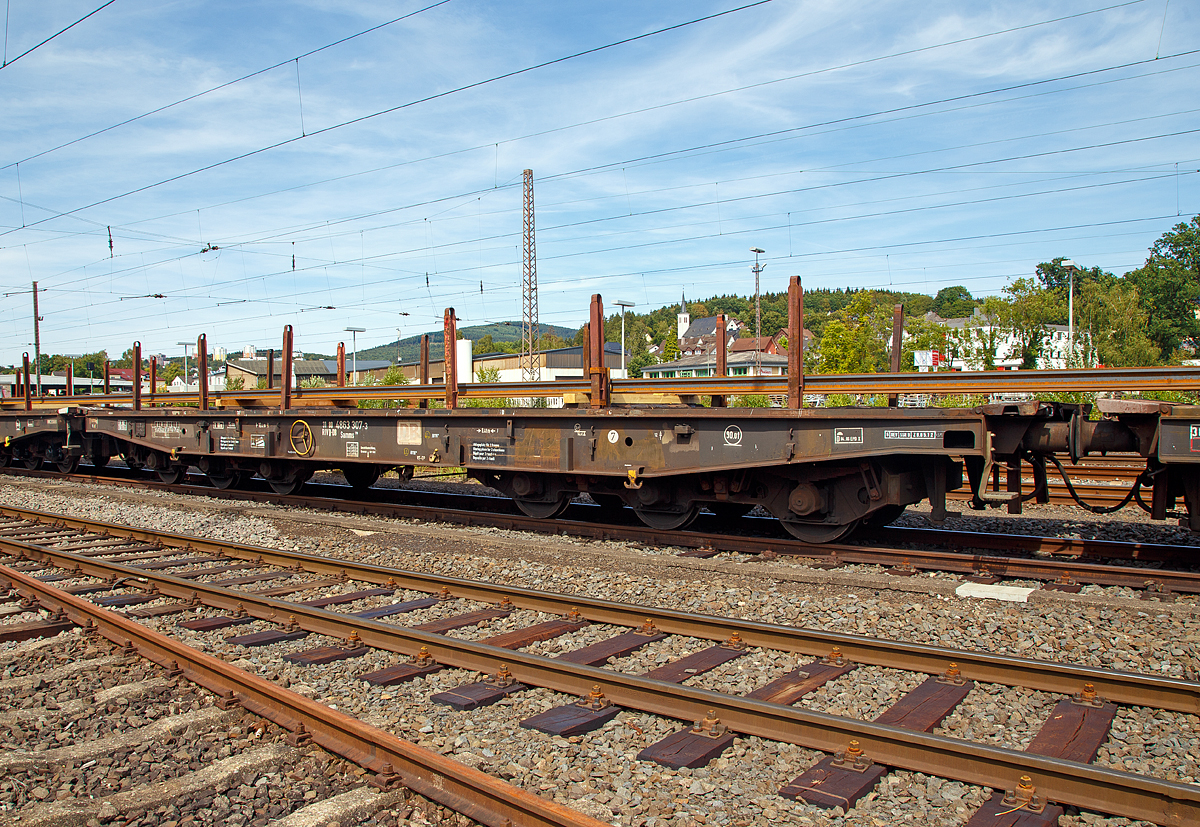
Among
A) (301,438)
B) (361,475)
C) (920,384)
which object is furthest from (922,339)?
(301,438)

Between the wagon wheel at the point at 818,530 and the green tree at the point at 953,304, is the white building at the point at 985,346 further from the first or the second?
the green tree at the point at 953,304

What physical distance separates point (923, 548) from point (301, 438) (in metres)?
9.75

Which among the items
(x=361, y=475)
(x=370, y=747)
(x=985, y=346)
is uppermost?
(x=985, y=346)

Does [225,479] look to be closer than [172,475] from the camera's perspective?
Yes

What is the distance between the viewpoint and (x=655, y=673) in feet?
16.3

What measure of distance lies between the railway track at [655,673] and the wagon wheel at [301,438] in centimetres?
495

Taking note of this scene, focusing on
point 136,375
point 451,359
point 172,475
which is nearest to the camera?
point 451,359

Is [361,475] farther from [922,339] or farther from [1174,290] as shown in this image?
[1174,290]

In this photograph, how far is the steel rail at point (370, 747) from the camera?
3238 millimetres

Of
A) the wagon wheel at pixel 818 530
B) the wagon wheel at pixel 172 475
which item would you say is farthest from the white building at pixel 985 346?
the wagon wheel at pixel 172 475

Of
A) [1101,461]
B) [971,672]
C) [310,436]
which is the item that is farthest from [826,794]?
[1101,461]

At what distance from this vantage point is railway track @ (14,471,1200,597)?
709cm

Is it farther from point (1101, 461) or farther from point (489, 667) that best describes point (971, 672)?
point (1101, 461)

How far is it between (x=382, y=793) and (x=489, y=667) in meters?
1.61
